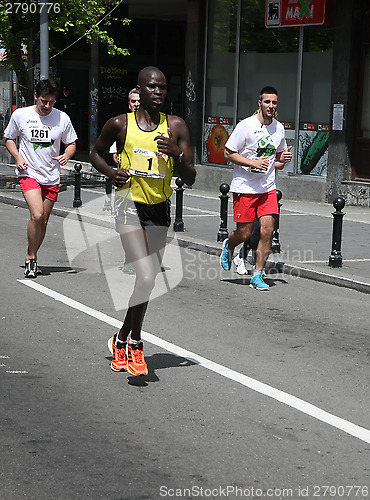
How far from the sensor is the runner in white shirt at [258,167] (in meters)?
9.60

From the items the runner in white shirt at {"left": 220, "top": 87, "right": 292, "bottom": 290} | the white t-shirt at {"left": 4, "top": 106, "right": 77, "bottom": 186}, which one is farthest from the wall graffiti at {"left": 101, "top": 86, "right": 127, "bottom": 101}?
the runner in white shirt at {"left": 220, "top": 87, "right": 292, "bottom": 290}

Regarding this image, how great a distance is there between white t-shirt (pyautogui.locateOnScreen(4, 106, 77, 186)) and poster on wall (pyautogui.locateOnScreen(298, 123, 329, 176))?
9912 mm

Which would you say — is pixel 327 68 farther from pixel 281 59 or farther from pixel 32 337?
pixel 32 337

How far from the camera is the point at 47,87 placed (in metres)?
9.58

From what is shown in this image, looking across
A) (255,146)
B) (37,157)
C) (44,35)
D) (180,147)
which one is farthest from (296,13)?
(180,147)

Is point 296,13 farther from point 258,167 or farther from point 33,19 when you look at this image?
point 258,167

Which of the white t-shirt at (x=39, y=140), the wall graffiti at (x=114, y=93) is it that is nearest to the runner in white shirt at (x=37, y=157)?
the white t-shirt at (x=39, y=140)

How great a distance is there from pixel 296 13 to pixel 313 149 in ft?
9.09

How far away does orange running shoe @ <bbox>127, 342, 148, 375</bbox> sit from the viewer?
20.5 feet

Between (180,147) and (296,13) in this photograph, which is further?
(296,13)

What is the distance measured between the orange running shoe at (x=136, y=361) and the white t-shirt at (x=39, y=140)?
409 centimetres

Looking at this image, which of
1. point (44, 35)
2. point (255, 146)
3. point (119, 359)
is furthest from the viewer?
point (44, 35)

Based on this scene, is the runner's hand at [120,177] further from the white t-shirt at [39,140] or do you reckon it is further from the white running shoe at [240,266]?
the white running shoe at [240,266]

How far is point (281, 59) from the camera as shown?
19.9m
